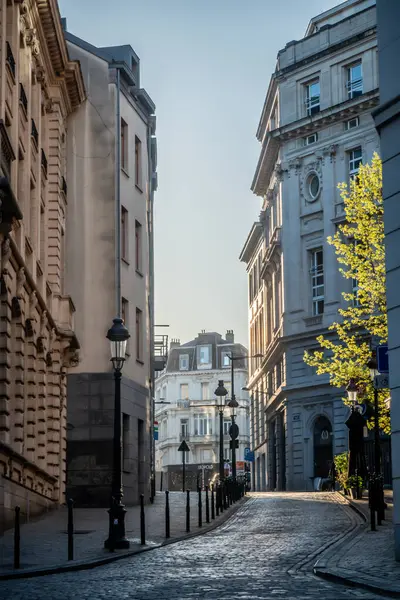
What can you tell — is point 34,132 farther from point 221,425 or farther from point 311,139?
point 311,139

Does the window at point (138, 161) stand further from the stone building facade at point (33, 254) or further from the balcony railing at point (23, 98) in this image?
the balcony railing at point (23, 98)

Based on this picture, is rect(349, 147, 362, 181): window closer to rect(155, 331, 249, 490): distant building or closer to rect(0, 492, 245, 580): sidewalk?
rect(0, 492, 245, 580): sidewalk

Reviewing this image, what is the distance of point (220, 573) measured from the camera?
15078mm

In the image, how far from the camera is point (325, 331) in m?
62.3

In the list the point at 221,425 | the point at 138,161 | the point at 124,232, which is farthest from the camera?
the point at 221,425

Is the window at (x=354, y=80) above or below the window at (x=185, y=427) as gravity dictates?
above

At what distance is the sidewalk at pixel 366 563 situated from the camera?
13.0 m

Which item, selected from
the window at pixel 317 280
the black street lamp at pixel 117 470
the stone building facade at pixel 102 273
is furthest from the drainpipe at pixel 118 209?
the window at pixel 317 280

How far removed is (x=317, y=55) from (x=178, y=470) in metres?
64.2

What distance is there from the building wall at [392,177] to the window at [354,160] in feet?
151

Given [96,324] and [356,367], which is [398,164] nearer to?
[356,367]

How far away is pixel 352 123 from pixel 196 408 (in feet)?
212

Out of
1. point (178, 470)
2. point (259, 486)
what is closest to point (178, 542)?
point (259, 486)

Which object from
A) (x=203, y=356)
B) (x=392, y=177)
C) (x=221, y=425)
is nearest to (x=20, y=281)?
(x=392, y=177)
